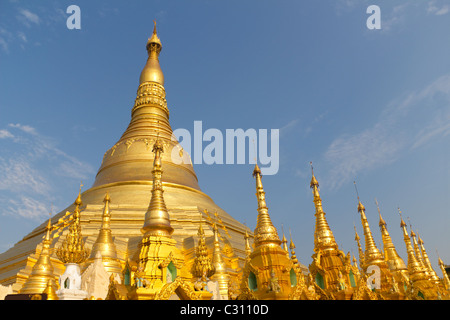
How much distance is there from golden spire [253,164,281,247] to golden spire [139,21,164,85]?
2457 cm

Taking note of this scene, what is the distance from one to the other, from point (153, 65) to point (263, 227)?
2760cm

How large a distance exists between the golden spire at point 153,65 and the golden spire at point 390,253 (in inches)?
917

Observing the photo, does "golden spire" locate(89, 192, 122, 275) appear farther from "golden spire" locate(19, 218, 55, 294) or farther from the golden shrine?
"golden spire" locate(19, 218, 55, 294)

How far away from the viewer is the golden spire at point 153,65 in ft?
109

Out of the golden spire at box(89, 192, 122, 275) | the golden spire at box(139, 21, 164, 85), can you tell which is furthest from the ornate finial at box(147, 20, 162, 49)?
the golden spire at box(89, 192, 122, 275)

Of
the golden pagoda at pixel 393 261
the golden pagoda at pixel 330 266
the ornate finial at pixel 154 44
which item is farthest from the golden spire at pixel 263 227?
the ornate finial at pixel 154 44

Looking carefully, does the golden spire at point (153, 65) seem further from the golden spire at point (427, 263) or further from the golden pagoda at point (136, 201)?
the golden spire at point (427, 263)

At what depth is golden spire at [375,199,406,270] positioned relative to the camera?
58.2ft

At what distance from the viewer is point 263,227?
10.5 m

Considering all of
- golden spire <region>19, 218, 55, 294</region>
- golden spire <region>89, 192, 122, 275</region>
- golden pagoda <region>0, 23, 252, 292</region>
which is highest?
golden pagoda <region>0, 23, 252, 292</region>

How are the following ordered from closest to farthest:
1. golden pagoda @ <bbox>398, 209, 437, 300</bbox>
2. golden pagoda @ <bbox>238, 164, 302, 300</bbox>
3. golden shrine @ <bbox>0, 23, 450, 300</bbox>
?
golden shrine @ <bbox>0, 23, 450, 300</bbox>
golden pagoda @ <bbox>238, 164, 302, 300</bbox>
golden pagoda @ <bbox>398, 209, 437, 300</bbox>
